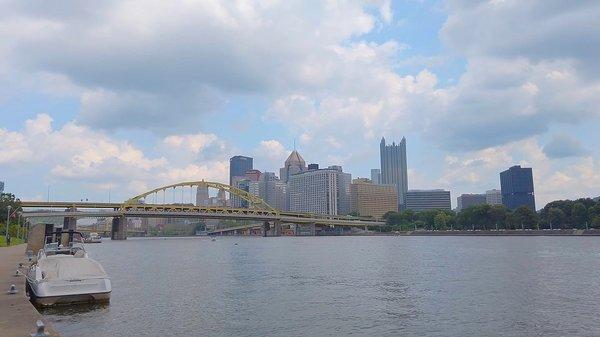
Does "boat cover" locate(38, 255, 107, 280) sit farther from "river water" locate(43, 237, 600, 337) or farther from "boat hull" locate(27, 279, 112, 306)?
"river water" locate(43, 237, 600, 337)

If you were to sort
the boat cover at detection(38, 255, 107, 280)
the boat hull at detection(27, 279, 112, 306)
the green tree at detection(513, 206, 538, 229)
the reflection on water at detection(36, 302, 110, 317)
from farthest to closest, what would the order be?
the green tree at detection(513, 206, 538, 229) → the boat cover at detection(38, 255, 107, 280) → the boat hull at detection(27, 279, 112, 306) → the reflection on water at detection(36, 302, 110, 317)

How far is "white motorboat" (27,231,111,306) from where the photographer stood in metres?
26.1

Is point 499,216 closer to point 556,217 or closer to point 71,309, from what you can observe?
point 556,217

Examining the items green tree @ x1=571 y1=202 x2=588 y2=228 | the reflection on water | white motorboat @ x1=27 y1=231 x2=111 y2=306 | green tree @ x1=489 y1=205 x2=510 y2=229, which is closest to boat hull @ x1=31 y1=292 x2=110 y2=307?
white motorboat @ x1=27 y1=231 x2=111 y2=306

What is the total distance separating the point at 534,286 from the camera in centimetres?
3459

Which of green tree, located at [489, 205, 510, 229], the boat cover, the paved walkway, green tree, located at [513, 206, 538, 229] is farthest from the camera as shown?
green tree, located at [489, 205, 510, 229]

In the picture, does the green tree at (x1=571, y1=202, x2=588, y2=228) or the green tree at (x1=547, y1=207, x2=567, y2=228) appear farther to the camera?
the green tree at (x1=547, y1=207, x2=567, y2=228)

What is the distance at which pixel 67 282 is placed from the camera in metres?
26.4

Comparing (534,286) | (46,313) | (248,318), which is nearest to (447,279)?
(534,286)

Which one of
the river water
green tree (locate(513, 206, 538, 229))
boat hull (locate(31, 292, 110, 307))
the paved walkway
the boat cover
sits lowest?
the river water

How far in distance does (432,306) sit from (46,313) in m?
20.3

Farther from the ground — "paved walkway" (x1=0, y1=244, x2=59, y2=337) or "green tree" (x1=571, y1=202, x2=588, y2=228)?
"green tree" (x1=571, y1=202, x2=588, y2=228)

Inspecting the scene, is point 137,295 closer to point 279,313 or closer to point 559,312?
point 279,313

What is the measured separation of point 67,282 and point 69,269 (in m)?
1.02
